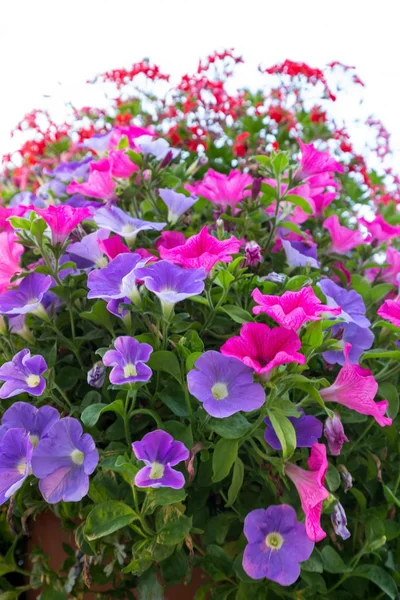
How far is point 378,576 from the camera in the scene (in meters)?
0.63

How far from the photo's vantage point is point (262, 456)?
570mm

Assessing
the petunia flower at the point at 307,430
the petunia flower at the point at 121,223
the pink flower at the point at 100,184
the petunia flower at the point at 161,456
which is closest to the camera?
the petunia flower at the point at 161,456

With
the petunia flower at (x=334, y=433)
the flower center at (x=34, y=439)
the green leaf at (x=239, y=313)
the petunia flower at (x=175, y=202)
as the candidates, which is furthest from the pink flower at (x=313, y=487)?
the petunia flower at (x=175, y=202)

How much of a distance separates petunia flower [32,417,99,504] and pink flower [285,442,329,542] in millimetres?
191

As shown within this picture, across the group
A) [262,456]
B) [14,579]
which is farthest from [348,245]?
[14,579]

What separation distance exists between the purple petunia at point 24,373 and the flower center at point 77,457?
0.07 m

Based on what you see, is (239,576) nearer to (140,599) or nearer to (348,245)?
(140,599)

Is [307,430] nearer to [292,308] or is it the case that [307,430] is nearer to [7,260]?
[292,308]

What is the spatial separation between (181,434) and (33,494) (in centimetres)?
22

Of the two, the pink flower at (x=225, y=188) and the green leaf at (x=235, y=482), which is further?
the pink flower at (x=225, y=188)

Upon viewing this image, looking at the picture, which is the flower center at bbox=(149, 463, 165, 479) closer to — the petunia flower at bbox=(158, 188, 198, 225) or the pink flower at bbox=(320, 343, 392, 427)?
the pink flower at bbox=(320, 343, 392, 427)

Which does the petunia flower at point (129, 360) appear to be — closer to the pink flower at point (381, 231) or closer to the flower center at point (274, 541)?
the flower center at point (274, 541)

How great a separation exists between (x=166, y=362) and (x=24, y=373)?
0.14m

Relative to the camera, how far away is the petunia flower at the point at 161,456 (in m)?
0.50
